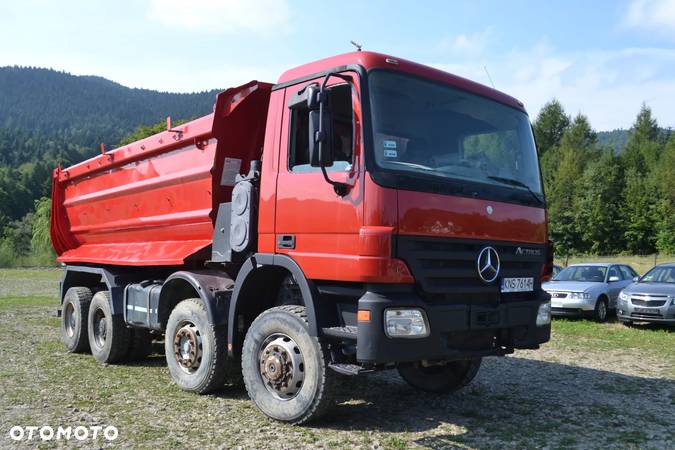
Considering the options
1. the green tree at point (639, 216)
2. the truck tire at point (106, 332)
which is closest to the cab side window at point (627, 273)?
the truck tire at point (106, 332)

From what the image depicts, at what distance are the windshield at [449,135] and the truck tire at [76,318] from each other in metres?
6.20

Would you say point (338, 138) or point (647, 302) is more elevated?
point (338, 138)

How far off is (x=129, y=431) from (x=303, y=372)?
153 cm

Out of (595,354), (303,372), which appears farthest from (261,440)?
(595,354)

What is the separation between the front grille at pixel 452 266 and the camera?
4.54m

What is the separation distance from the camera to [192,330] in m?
6.31

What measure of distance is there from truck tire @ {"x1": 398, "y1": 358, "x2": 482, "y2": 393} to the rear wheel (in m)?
8.79

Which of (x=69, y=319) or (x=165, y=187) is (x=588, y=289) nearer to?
(x=165, y=187)

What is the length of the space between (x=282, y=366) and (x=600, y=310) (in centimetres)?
1126

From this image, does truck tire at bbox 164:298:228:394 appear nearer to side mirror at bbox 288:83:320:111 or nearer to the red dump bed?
the red dump bed

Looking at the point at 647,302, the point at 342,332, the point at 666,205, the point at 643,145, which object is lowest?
the point at 647,302

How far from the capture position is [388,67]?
4.79 m

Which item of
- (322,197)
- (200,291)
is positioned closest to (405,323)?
(322,197)

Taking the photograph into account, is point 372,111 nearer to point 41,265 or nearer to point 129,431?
point 129,431
